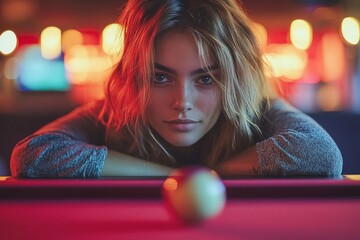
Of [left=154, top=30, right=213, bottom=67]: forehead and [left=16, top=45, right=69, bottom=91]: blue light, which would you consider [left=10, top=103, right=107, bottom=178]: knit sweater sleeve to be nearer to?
[left=154, top=30, right=213, bottom=67]: forehead

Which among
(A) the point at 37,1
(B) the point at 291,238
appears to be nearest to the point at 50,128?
(B) the point at 291,238

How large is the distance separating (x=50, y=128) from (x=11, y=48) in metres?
4.88

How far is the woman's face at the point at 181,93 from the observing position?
1.58 meters

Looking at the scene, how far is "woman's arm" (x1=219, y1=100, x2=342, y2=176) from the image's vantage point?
150 cm

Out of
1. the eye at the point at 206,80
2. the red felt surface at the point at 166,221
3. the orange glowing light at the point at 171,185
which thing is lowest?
the red felt surface at the point at 166,221

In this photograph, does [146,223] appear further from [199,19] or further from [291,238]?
[199,19]

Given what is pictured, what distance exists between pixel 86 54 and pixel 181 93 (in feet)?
18.2

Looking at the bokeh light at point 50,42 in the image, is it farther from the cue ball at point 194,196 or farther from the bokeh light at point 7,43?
the cue ball at point 194,196

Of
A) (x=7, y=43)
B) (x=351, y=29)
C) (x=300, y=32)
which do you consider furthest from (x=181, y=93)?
(x=7, y=43)

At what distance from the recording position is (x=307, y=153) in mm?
1530

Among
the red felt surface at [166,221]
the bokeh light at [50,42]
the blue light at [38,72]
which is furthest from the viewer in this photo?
the blue light at [38,72]

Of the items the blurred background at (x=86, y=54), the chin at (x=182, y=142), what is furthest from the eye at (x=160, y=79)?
the blurred background at (x=86, y=54)

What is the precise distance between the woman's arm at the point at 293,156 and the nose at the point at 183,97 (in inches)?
9.9

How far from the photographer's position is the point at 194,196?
94 centimetres
